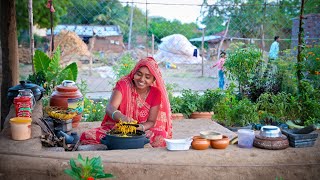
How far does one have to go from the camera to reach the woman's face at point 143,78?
13.1 feet

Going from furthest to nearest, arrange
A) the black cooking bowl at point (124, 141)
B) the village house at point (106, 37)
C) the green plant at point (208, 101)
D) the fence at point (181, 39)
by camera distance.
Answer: the village house at point (106, 37), the fence at point (181, 39), the green plant at point (208, 101), the black cooking bowl at point (124, 141)

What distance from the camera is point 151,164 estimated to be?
2.68 metres

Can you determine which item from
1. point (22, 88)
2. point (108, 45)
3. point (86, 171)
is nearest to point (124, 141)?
point (86, 171)

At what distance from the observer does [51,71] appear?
6.62 metres

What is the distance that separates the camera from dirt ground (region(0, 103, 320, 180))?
2.63 m

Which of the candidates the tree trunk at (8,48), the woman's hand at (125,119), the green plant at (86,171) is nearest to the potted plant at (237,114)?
the woman's hand at (125,119)

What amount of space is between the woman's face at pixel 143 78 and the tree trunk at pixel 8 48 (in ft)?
8.20

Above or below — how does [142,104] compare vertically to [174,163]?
above

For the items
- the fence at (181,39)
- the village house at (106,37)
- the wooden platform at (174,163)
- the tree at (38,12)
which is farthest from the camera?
the village house at (106,37)

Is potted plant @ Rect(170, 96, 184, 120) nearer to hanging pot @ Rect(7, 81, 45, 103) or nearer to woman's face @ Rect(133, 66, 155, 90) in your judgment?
woman's face @ Rect(133, 66, 155, 90)

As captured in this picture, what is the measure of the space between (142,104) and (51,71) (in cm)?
291

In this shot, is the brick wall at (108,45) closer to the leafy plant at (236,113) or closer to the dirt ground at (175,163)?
the leafy plant at (236,113)

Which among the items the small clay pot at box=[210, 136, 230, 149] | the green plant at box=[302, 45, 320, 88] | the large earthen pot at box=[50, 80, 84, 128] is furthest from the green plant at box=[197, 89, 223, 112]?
the small clay pot at box=[210, 136, 230, 149]

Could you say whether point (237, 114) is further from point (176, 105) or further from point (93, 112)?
point (93, 112)
